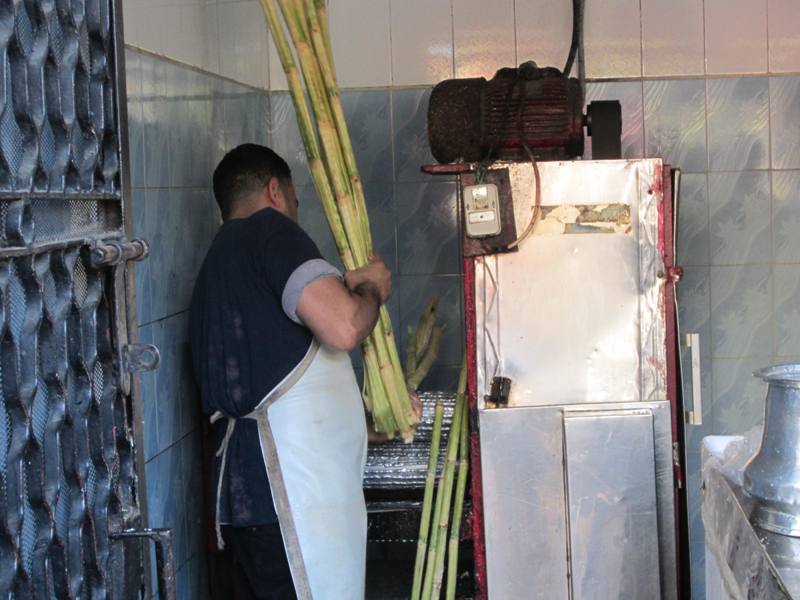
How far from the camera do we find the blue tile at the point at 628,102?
4012 millimetres

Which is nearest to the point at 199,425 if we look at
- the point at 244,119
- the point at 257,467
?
the point at 257,467

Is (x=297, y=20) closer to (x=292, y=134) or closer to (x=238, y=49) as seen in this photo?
(x=238, y=49)

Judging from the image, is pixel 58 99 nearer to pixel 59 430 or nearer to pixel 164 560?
pixel 59 430

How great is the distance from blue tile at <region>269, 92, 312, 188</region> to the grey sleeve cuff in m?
1.37

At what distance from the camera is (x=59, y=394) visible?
4.61 feet

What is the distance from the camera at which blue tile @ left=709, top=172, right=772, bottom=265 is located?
401cm

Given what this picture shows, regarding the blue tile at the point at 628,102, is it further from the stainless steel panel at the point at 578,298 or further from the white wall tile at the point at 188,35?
the white wall tile at the point at 188,35

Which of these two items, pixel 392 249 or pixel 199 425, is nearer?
pixel 199 425

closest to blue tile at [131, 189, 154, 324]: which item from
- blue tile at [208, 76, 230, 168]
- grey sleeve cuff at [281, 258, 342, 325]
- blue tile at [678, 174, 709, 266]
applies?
grey sleeve cuff at [281, 258, 342, 325]

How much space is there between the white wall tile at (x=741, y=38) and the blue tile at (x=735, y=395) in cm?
108

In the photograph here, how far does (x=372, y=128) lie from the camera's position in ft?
13.3

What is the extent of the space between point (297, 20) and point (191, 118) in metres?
0.42

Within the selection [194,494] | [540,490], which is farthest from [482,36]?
[194,494]

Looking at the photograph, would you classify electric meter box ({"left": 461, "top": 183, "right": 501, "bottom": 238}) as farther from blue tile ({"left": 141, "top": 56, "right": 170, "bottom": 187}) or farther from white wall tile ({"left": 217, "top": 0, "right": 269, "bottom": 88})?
white wall tile ({"left": 217, "top": 0, "right": 269, "bottom": 88})
